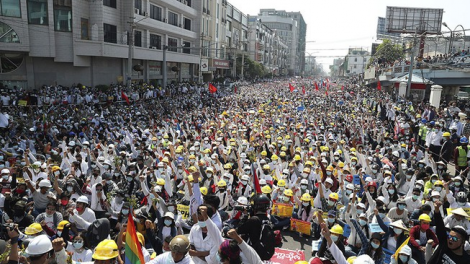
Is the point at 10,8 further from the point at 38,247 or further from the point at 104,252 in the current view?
the point at 104,252

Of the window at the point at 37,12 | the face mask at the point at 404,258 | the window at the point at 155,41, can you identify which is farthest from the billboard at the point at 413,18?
the face mask at the point at 404,258

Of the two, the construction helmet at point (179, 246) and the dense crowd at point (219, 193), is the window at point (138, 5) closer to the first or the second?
the dense crowd at point (219, 193)

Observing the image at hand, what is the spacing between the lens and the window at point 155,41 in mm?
28609

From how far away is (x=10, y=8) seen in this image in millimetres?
17078

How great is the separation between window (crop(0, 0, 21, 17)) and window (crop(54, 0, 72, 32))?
2.09 metres

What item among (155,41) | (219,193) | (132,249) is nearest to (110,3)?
(155,41)

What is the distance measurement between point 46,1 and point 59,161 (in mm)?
12921

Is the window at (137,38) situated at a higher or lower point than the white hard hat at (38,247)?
higher

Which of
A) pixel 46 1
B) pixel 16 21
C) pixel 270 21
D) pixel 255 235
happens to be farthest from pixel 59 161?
pixel 270 21

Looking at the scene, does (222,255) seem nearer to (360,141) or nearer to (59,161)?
(59,161)

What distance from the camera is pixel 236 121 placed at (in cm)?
1644

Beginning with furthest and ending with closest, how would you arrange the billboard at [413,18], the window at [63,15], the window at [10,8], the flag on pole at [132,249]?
the billboard at [413,18] → the window at [63,15] → the window at [10,8] → the flag on pole at [132,249]

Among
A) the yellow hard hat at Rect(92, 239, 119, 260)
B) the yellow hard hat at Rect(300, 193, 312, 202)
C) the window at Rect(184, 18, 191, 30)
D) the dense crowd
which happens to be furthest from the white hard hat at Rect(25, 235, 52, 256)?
the window at Rect(184, 18, 191, 30)

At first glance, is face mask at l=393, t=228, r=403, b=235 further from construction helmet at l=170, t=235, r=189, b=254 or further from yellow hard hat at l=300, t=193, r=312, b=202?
construction helmet at l=170, t=235, r=189, b=254
